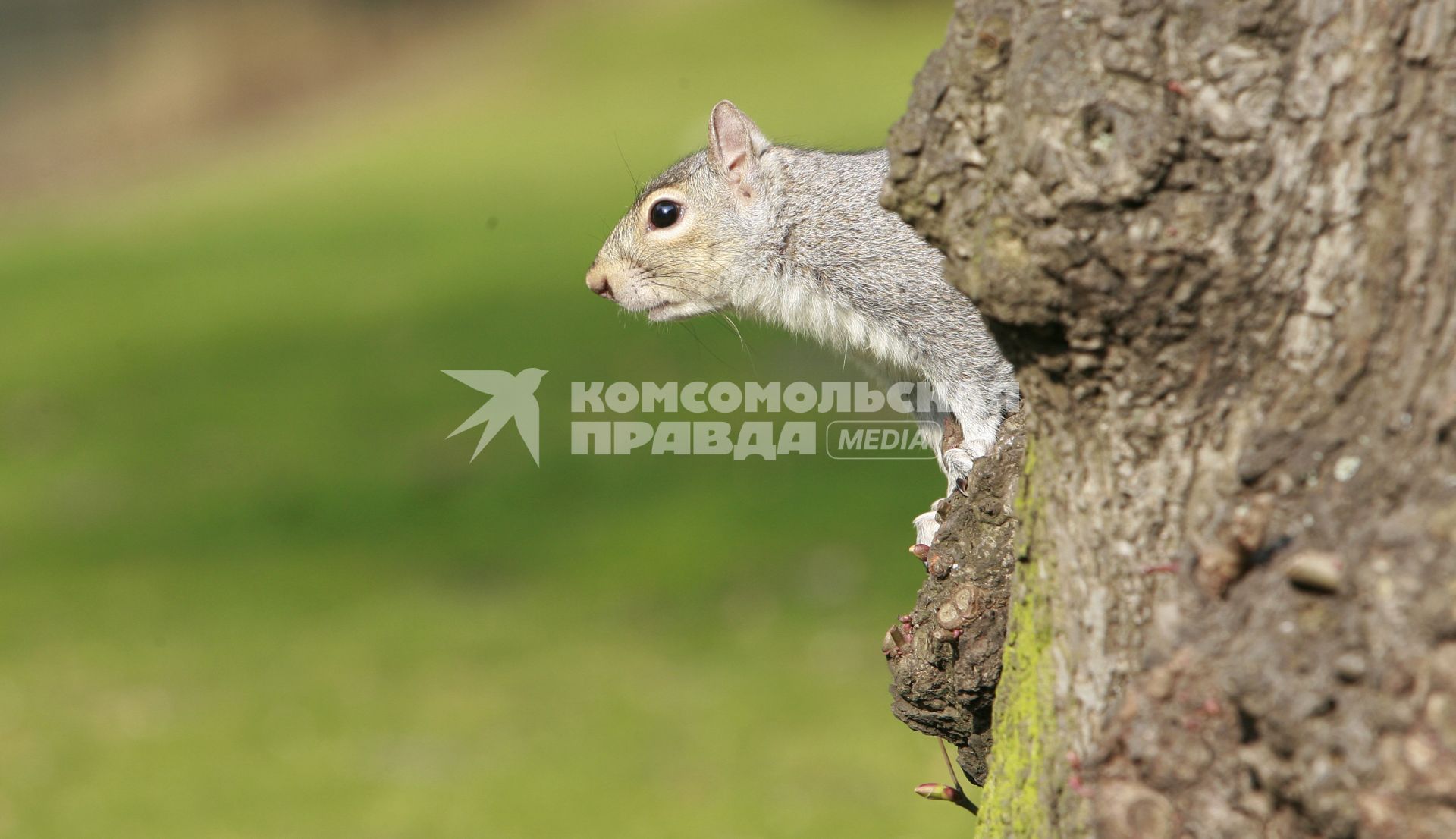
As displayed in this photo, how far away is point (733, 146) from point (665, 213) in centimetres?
25

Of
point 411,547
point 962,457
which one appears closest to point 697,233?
point 962,457

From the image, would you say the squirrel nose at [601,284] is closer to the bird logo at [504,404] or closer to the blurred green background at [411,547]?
the blurred green background at [411,547]

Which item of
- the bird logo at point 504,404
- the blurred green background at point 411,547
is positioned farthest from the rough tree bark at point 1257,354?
the bird logo at point 504,404

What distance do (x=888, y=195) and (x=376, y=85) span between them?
80.5ft

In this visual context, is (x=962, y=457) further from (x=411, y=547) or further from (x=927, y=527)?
(x=411, y=547)

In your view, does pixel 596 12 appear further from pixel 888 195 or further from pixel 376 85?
pixel 888 195

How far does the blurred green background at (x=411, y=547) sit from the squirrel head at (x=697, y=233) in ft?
1.50

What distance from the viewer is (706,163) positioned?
3.90 metres

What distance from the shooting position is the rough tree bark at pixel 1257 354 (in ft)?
5.11

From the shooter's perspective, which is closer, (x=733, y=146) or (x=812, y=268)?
(x=812, y=268)

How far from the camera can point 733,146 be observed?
12.6 feet

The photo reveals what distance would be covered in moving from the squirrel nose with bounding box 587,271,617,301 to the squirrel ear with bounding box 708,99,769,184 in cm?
41

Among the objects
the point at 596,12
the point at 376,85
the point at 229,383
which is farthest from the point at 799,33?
the point at 229,383

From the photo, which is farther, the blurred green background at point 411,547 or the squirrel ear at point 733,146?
the blurred green background at point 411,547
